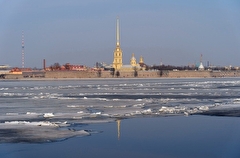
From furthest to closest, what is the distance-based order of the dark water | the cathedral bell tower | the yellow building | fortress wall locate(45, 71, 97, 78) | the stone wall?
1. the cathedral bell tower
2. the yellow building
3. the stone wall
4. fortress wall locate(45, 71, 97, 78)
5. the dark water

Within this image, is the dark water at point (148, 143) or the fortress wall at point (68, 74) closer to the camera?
the dark water at point (148, 143)

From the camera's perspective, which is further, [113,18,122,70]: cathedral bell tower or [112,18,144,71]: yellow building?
[113,18,122,70]: cathedral bell tower

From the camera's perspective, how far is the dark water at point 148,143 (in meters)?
8.45

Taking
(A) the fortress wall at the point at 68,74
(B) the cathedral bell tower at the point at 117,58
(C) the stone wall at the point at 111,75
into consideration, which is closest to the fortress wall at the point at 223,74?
(C) the stone wall at the point at 111,75

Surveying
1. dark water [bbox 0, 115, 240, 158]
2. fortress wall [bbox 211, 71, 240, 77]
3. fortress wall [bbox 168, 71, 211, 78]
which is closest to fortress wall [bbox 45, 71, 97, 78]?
fortress wall [bbox 168, 71, 211, 78]

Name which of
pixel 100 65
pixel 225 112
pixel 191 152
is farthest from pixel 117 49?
pixel 191 152

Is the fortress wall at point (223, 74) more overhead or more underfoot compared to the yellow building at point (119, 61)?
more underfoot

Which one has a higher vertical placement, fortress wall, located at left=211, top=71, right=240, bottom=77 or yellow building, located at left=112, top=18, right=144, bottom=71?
yellow building, located at left=112, top=18, right=144, bottom=71

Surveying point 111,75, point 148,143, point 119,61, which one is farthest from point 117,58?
point 148,143

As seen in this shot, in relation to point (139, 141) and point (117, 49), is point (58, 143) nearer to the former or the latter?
point (139, 141)

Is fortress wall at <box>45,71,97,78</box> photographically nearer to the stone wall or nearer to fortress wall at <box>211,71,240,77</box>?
the stone wall

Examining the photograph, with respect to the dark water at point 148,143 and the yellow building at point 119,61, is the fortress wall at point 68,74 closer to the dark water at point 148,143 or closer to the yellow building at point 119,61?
the yellow building at point 119,61

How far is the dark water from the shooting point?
27.7 feet

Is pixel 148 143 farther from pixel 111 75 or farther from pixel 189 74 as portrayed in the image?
pixel 189 74
